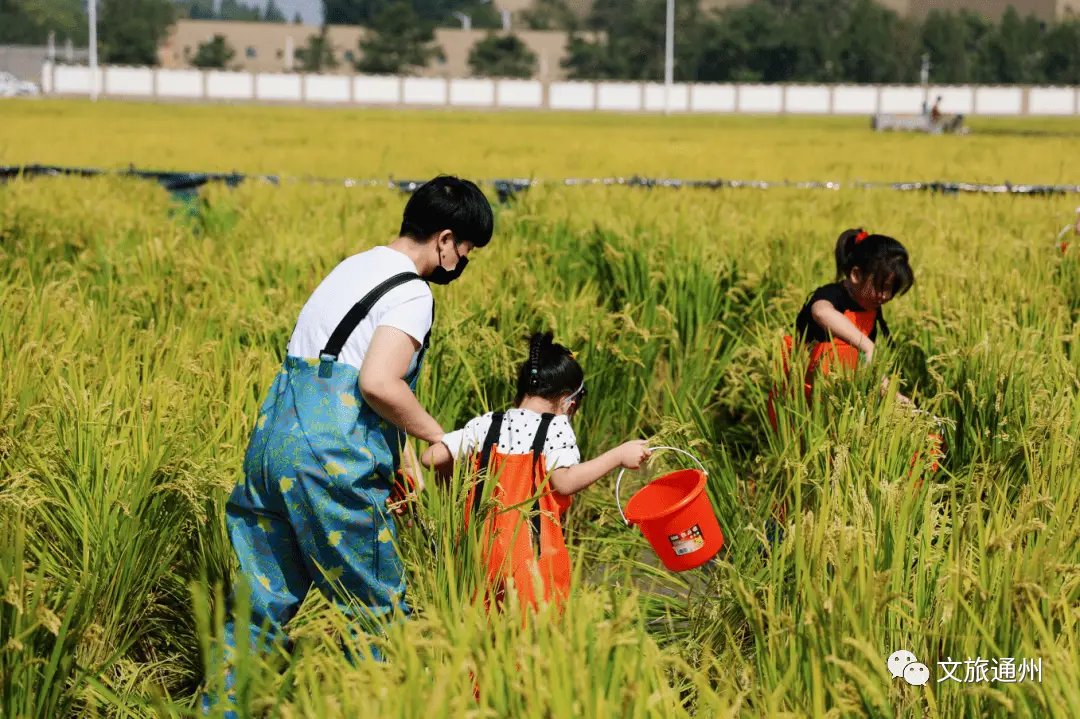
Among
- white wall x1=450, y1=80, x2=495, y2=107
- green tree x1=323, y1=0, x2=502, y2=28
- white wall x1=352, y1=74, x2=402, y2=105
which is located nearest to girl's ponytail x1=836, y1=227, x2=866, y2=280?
white wall x1=352, y1=74, x2=402, y2=105

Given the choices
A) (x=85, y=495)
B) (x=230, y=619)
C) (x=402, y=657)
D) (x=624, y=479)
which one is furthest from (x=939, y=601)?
(x=624, y=479)

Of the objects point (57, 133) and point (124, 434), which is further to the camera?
point (57, 133)

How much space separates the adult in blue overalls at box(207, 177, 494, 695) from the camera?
94.4 inches

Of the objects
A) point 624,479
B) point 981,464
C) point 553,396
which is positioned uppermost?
point 553,396

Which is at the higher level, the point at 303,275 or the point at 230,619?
the point at 303,275

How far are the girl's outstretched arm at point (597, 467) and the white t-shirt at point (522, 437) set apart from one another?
27 millimetres

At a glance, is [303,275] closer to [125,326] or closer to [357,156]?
[125,326]

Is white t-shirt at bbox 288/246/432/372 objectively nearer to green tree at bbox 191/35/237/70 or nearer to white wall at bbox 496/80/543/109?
white wall at bbox 496/80/543/109

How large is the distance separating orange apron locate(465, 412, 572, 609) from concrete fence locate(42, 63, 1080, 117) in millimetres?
58359

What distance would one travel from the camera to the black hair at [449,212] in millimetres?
2512

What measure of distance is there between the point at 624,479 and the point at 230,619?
1.89 meters

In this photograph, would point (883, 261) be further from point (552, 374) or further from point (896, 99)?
point (896, 99)

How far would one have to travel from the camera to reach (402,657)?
1.72 meters

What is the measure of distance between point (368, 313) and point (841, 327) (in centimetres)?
164
